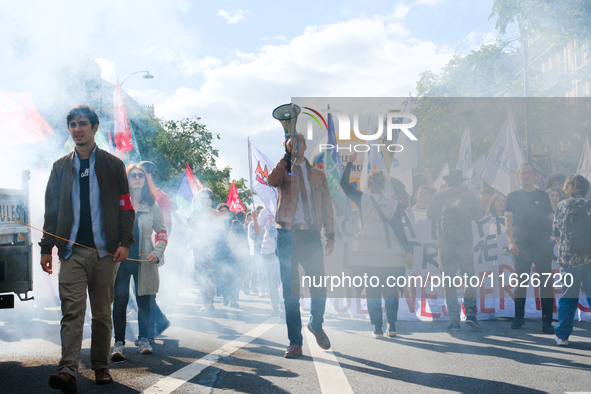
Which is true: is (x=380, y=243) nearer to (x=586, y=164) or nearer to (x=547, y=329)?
(x=547, y=329)

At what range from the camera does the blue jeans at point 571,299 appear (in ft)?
17.8

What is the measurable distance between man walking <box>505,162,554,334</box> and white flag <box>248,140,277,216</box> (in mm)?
3917

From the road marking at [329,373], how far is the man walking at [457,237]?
7.69ft

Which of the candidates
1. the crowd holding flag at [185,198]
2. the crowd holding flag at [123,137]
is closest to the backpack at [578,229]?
the crowd holding flag at [123,137]

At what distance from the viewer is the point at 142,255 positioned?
5.29 m

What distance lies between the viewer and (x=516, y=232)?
687 cm

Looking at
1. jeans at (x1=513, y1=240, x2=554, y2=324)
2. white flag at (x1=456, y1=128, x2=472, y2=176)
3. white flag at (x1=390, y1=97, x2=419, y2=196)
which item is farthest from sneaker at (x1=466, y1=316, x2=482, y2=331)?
white flag at (x1=456, y1=128, x2=472, y2=176)

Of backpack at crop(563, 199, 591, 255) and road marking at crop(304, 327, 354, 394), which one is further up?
backpack at crop(563, 199, 591, 255)

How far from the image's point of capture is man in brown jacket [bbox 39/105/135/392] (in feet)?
12.2

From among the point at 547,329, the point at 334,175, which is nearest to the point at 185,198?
the point at 334,175

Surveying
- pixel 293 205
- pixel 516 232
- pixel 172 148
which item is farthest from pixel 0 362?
pixel 172 148

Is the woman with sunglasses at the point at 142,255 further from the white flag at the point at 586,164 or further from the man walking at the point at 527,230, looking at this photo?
the white flag at the point at 586,164

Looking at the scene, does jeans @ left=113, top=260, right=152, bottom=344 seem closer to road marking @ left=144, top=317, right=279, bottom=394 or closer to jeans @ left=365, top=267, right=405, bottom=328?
road marking @ left=144, top=317, right=279, bottom=394

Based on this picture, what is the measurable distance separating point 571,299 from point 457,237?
158cm
